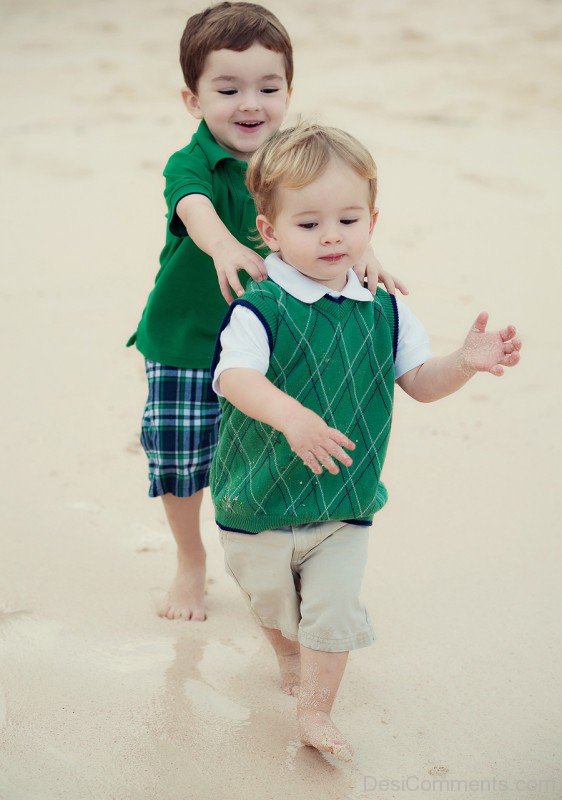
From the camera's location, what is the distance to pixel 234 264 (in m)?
1.98

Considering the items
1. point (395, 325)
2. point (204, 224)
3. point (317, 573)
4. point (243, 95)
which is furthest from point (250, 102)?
point (317, 573)

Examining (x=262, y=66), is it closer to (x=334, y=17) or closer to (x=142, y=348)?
(x=142, y=348)

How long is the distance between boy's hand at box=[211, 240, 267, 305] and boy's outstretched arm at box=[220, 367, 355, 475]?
0.66 ft

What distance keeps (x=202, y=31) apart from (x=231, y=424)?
84 centimetres

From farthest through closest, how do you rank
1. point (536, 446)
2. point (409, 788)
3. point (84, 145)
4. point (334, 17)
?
point (334, 17) → point (84, 145) → point (536, 446) → point (409, 788)

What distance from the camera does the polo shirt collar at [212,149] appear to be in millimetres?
2236

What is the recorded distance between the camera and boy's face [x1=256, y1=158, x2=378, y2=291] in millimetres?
1896

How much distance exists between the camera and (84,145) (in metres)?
6.05

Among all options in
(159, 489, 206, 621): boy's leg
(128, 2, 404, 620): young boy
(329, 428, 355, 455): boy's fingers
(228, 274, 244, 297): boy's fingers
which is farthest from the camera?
(159, 489, 206, 621): boy's leg

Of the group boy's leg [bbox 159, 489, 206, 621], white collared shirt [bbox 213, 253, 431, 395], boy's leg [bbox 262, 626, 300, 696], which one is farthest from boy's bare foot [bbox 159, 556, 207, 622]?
white collared shirt [bbox 213, 253, 431, 395]

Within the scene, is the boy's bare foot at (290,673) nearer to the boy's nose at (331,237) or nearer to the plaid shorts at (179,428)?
the plaid shorts at (179,428)

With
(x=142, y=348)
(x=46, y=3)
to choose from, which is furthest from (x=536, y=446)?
(x=46, y=3)

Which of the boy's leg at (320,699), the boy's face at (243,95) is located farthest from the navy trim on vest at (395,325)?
the boy's leg at (320,699)

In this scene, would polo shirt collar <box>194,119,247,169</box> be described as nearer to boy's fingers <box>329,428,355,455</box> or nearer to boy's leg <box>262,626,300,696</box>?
boy's fingers <box>329,428,355,455</box>
